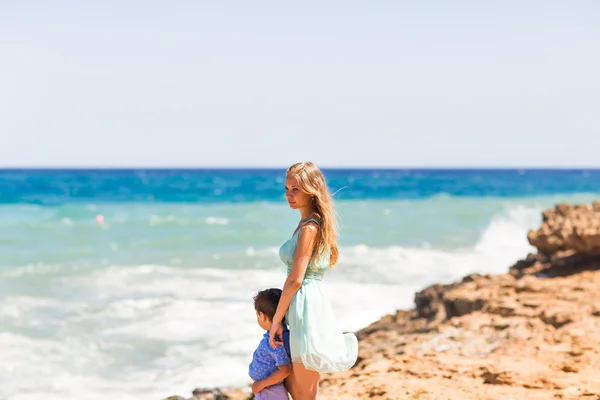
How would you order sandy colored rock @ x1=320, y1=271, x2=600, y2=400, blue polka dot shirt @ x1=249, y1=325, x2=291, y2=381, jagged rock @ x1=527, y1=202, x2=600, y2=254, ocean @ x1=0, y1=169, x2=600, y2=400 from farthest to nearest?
jagged rock @ x1=527, y1=202, x2=600, y2=254
ocean @ x1=0, y1=169, x2=600, y2=400
sandy colored rock @ x1=320, y1=271, x2=600, y2=400
blue polka dot shirt @ x1=249, y1=325, x2=291, y2=381

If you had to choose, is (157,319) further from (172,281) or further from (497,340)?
(497,340)

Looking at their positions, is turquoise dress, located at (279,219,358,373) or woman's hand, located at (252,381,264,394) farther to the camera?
woman's hand, located at (252,381,264,394)

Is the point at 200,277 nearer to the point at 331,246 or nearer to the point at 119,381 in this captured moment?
the point at 119,381

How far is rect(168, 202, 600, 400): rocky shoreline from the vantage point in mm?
5305

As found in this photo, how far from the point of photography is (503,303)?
7641 millimetres

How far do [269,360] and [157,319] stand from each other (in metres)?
7.61

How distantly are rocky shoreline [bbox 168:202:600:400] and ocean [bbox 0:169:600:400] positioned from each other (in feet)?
4.97

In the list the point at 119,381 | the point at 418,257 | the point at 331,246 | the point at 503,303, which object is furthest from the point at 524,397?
the point at 418,257

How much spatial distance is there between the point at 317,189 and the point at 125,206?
1408 inches

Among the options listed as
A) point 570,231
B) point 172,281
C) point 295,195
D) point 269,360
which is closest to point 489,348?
point 269,360

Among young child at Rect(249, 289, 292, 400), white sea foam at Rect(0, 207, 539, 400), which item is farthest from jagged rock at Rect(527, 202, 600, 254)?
young child at Rect(249, 289, 292, 400)

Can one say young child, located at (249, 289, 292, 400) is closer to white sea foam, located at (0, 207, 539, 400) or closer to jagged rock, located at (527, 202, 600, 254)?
white sea foam, located at (0, 207, 539, 400)

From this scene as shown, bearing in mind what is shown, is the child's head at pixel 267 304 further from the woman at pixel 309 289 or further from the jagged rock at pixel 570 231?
the jagged rock at pixel 570 231

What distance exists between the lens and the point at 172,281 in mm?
14672
